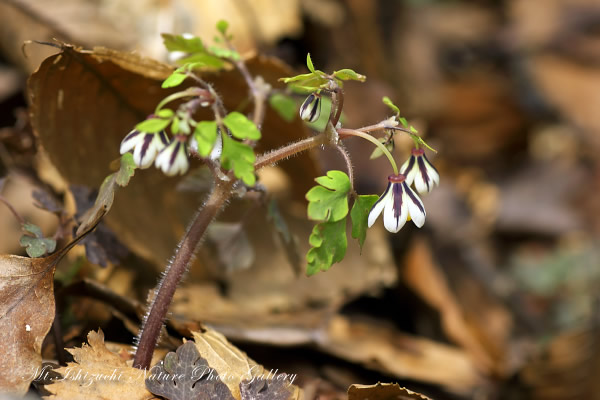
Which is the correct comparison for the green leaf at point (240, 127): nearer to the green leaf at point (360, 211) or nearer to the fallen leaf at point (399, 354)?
the green leaf at point (360, 211)

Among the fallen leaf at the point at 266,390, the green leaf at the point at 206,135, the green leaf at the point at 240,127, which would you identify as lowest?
the fallen leaf at the point at 266,390

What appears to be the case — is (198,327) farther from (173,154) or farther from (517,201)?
Answer: (517,201)

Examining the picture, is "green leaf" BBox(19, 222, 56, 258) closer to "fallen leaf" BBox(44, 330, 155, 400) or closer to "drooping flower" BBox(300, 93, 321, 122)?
"fallen leaf" BBox(44, 330, 155, 400)

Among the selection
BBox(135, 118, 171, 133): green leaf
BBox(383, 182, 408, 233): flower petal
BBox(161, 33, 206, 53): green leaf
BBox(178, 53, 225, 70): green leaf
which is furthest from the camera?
BBox(161, 33, 206, 53): green leaf

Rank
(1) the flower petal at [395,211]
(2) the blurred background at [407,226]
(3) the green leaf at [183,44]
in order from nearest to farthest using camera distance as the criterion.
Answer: (1) the flower petal at [395,211] < (3) the green leaf at [183,44] < (2) the blurred background at [407,226]

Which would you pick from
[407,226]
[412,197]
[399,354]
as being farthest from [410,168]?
[407,226]

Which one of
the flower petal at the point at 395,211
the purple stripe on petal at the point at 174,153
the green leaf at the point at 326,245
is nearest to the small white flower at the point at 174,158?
the purple stripe on petal at the point at 174,153

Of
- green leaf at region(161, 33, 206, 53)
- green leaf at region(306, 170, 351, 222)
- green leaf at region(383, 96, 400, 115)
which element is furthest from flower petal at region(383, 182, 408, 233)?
green leaf at region(161, 33, 206, 53)
